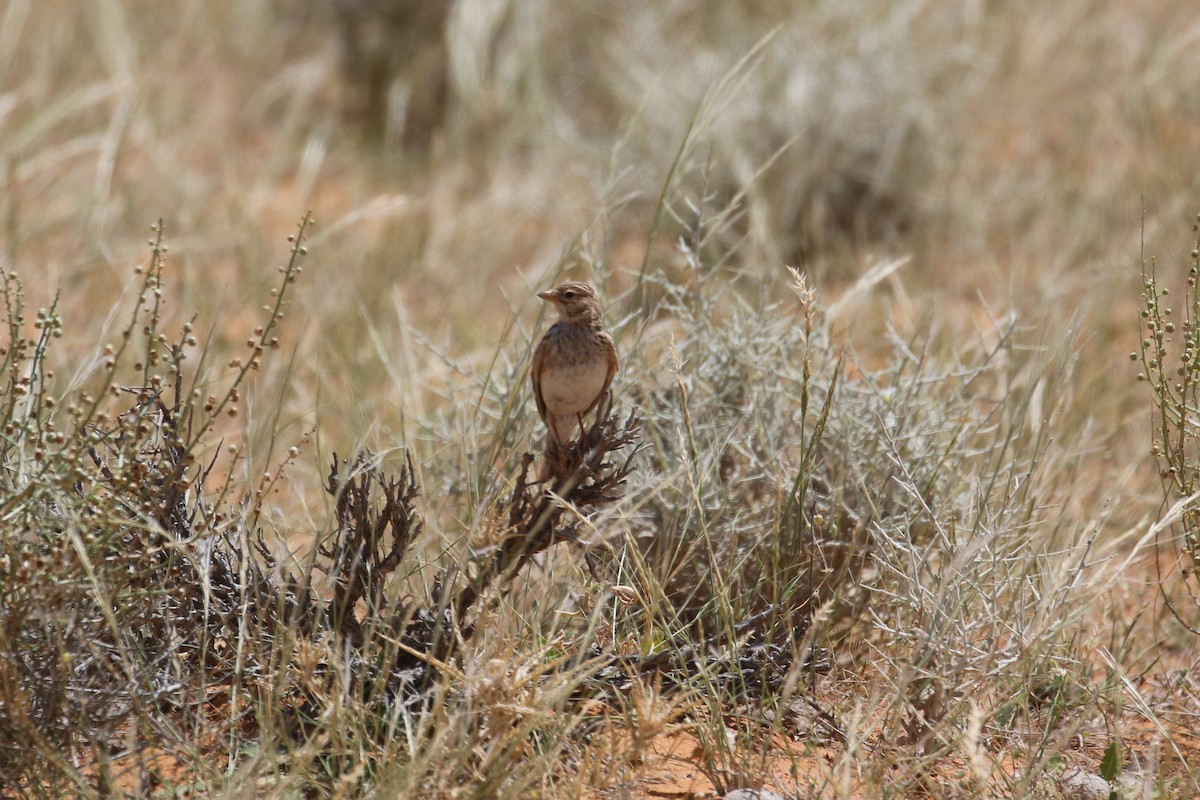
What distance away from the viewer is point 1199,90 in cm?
770

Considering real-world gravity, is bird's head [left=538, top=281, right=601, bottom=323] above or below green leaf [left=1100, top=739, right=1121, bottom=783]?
above

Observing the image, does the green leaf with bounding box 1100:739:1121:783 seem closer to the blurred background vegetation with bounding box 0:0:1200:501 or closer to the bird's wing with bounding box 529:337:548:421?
the bird's wing with bounding box 529:337:548:421

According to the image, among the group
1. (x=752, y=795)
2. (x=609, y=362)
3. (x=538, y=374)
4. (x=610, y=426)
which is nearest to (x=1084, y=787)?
(x=752, y=795)

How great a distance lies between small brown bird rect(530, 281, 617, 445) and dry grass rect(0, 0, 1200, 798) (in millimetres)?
124

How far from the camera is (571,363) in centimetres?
342

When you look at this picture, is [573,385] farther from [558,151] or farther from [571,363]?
[558,151]

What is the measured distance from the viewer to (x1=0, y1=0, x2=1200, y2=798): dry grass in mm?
2799

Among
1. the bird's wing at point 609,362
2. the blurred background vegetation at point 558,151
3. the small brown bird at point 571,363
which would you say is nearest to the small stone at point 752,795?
the small brown bird at point 571,363

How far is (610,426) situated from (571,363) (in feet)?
1.03

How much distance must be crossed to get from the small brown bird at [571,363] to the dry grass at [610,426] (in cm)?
12

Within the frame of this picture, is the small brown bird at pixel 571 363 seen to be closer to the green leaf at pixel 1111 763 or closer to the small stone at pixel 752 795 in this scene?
the small stone at pixel 752 795

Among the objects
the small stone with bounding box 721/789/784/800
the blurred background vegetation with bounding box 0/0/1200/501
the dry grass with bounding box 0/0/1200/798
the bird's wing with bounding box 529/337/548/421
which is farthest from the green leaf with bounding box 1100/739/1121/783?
the blurred background vegetation with bounding box 0/0/1200/501

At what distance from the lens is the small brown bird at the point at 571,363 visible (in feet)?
11.2

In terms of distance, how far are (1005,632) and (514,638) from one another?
135cm
